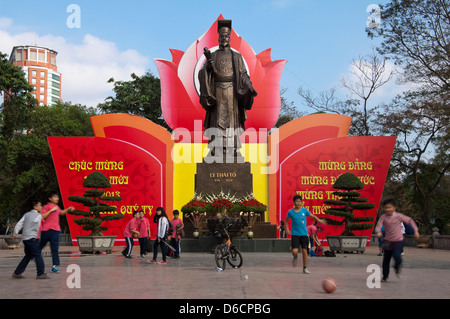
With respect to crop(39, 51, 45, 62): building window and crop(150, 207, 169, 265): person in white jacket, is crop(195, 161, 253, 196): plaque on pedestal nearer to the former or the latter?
crop(150, 207, 169, 265): person in white jacket

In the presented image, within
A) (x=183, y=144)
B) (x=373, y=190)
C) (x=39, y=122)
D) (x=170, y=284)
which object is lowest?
(x=170, y=284)

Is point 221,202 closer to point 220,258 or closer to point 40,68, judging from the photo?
point 220,258

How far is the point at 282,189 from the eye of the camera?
77.0 ft

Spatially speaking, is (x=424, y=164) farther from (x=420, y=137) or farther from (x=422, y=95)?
(x=422, y=95)

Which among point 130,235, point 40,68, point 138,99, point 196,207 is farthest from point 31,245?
point 40,68

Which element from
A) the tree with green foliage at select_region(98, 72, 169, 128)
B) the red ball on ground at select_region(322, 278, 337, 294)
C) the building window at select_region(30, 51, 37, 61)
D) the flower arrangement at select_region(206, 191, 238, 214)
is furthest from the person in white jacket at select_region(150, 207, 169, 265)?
the building window at select_region(30, 51, 37, 61)

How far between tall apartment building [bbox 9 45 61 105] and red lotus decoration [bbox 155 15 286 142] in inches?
3433

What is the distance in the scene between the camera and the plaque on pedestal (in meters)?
15.9

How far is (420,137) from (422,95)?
278cm

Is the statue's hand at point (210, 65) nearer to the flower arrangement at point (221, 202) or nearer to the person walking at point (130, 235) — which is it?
the flower arrangement at point (221, 202)

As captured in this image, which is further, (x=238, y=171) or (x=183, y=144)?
(x=183, y=144)

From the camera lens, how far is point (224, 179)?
52.4ft

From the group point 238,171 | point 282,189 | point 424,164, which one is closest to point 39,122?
point 282,189

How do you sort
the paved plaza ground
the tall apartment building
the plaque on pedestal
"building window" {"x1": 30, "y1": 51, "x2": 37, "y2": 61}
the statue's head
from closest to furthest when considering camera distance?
the paved plaza ground → the plaque on pedestal → the statue's head → the tall apartment building → "building window" {"x1": 30, "y1": 51, "x2": 37, "y2": 61}
